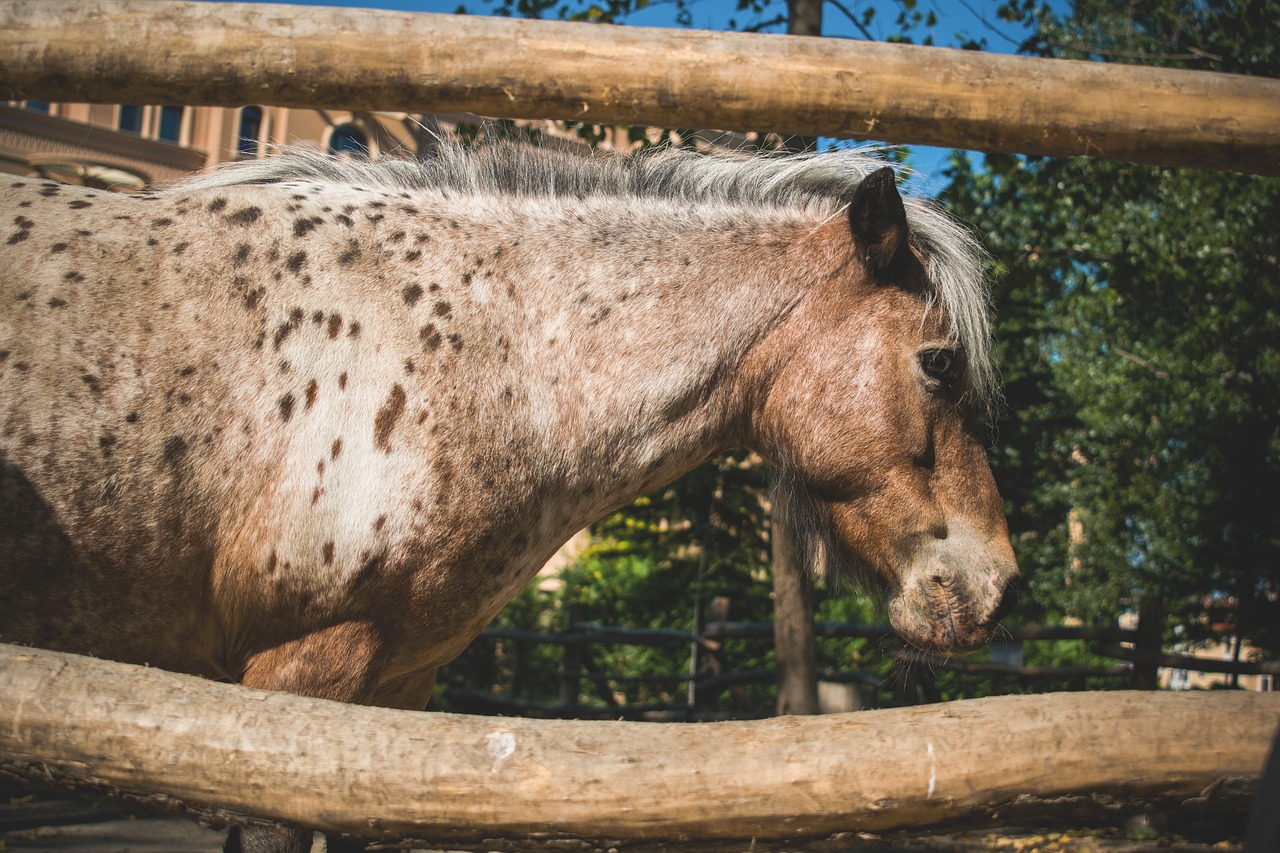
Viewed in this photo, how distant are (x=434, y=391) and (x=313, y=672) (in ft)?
2.51

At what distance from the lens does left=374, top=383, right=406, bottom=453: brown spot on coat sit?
2.33 meters

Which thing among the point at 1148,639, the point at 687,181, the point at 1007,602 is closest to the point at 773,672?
the point at 1148,639

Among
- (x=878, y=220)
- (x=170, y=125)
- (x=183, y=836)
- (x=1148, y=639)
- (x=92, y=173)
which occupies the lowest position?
(x=183, y=836)

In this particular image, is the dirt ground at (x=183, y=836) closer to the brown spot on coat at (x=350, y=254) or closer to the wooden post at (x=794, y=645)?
the wooden post at (x=794, y=645)

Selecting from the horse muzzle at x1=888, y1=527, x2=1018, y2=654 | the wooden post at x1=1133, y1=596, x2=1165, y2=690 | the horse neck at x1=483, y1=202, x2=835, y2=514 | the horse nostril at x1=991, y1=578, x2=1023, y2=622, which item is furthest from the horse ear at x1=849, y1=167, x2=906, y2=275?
the wooden post at x1=1133, y1=596, x2=1165, y2=690

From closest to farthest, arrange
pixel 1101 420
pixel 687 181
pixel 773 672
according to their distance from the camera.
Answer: pixel 687 181, pixel 773 672, pixel 1101 420

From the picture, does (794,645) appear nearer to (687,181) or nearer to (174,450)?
(687,181)

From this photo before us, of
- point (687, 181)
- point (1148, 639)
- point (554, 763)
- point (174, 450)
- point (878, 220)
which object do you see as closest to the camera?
point (554, 763)

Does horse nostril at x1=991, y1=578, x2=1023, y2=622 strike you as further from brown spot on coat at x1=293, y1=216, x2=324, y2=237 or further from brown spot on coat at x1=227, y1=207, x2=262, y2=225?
brown spot on coat at x1=227, y1=207, x2=262, y2=225

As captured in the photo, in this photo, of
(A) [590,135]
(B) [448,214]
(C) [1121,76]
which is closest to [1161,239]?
(A) [590,135]

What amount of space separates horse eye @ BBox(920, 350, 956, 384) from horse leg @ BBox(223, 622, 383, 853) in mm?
1764

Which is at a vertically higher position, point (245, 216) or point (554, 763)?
point (245, 216)

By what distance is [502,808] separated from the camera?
1.51 meters

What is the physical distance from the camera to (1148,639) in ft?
27.3
